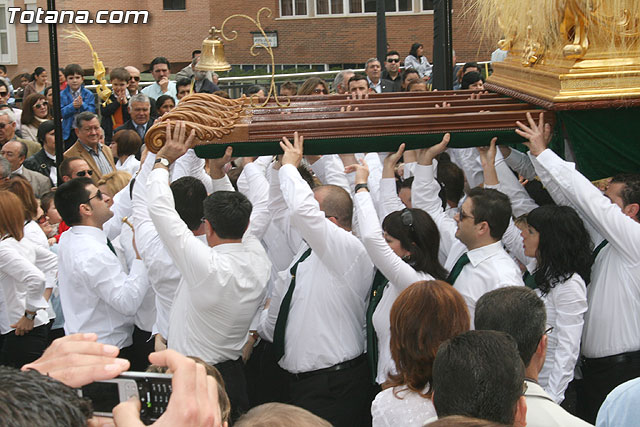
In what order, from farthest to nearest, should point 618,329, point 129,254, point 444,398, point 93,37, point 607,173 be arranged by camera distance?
point 93,37, point 129,254, point 607,173, point 618,329, point 444,398

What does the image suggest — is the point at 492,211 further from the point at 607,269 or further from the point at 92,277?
the point at 92,277

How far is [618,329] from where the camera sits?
360 cm

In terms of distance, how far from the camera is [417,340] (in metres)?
2.82

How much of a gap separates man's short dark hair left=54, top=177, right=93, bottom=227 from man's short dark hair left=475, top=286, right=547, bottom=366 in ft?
7.94

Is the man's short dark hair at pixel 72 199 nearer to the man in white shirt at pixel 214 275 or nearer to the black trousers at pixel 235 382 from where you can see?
the man in white shirt at pixel 214 275

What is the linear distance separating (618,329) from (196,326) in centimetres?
195

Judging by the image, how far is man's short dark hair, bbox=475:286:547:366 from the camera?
9.04 feet

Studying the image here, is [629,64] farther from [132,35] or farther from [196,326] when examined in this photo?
[132,35]

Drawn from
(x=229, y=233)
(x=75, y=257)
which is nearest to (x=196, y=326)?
(x=229, y=233)

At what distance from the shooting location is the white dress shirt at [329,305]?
3.81m

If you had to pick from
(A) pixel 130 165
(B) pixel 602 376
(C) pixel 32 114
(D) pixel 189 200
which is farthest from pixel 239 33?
(B) pixel 602 376

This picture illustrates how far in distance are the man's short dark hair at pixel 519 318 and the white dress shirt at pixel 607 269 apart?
86 cm

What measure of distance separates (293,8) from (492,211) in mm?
23218

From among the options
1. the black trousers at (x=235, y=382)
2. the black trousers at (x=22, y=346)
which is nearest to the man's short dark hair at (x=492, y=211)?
the black trousers at (x=235, y=382)
